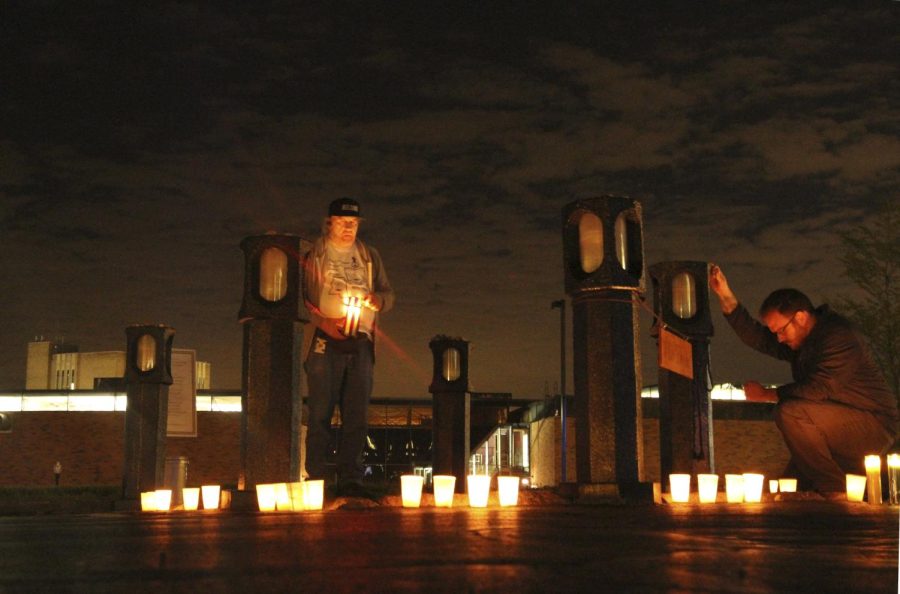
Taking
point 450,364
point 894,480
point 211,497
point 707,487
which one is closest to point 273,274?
A: point 211,497

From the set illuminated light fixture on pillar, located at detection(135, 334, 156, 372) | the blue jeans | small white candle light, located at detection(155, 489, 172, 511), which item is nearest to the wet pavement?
the blue jeans

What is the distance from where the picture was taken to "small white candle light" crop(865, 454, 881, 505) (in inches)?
222

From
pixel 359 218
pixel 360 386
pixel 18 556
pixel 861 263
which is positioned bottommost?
pixel 18 556

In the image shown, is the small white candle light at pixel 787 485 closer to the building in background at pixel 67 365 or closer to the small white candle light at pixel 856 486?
the small white candle light at pixel 856 486

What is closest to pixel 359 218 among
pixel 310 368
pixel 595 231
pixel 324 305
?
pixel 324 305

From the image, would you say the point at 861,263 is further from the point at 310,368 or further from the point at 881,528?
the point at 881,528

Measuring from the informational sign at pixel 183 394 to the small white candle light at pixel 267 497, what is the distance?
25.6ft

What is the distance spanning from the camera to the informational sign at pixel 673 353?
18.7ft

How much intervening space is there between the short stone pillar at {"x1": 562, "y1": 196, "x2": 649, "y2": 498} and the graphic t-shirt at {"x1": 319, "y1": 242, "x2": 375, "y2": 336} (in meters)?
1.45

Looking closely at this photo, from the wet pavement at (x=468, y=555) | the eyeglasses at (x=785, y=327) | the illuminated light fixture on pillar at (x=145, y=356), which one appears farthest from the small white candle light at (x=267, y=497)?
the illuminated light fixture on pillar at (x=145, y=356)

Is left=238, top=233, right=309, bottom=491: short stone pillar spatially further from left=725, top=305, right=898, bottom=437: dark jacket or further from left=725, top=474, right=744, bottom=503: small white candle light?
left=725, top=305, right=898, bottom=437: dark jacket

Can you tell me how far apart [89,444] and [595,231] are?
32086mm

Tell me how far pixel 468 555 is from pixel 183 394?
38.9 ft

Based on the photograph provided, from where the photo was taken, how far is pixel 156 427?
1314 centimetres
